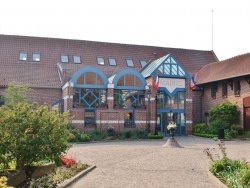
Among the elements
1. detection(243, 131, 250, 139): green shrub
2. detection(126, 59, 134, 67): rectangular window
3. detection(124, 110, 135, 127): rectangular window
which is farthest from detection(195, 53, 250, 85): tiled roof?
detection(124, 110, 135, 127): rectangular window

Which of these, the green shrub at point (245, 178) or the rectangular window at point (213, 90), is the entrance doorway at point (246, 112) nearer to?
the rectangular window at point (213, 90)

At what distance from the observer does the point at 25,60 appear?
122 ft

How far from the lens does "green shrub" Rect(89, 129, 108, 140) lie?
28422 millimetres

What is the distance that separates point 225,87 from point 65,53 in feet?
53.5

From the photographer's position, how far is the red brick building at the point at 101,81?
31312 mm

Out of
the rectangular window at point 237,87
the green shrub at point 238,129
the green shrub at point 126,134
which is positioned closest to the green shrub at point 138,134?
the green shrub at point 126,134

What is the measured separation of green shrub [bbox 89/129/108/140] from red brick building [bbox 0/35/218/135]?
57.5 inches

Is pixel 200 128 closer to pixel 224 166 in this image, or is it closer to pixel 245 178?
pixel 224 166

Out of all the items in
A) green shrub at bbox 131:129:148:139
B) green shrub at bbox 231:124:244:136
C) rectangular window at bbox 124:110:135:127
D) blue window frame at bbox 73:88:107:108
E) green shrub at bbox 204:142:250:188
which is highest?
blue window frame at bbox 73:88:107:108

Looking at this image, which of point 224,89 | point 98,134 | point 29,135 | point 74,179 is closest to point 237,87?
point 224,89

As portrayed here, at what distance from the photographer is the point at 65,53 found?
39.6 meters

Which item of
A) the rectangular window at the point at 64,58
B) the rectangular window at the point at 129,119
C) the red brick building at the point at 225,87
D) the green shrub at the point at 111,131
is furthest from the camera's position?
the rectangular window at the point at 64,58

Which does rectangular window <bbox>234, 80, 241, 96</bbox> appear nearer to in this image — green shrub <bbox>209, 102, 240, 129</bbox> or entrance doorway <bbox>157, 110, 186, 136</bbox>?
green shrub <bbox>209, 102, 240, 129</bbox>

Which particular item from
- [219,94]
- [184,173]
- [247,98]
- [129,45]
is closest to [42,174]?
[184,173]
